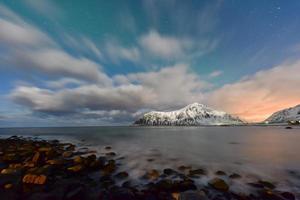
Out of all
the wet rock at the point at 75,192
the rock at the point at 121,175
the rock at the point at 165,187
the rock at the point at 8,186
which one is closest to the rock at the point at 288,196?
the rock at the point at 165,187

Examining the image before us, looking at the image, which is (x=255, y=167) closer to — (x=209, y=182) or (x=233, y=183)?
(x=233, y=183)

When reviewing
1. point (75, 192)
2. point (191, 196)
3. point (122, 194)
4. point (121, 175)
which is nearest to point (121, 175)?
point (121, 175)

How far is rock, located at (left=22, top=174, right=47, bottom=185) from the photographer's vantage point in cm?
973

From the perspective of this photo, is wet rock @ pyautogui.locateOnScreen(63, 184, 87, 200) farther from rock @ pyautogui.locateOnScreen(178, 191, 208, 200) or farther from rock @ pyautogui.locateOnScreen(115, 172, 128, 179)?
rock @ pyautogui.locateOnScreen(178, 191, 208, 200)

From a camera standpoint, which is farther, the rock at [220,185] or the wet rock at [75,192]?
the rock at [220,185]

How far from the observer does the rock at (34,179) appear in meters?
9.73

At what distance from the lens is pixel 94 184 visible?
1022 centimetres

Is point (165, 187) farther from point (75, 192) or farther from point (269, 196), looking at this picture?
point (269, 196)

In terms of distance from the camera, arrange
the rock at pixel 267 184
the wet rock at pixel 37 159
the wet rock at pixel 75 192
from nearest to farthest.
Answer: the wet rock at pixel 75 192 < the rock at pixel 267 184 < the wet rock at pixel 37 159

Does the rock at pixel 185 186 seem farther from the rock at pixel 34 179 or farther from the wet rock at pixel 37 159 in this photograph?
the wet rock at pixel 37 159

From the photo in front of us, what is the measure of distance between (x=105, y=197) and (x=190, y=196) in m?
4.72

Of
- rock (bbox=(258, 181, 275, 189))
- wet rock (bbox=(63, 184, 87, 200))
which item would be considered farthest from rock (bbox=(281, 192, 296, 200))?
wet rock (bbox=(63, 184, 87, 200))

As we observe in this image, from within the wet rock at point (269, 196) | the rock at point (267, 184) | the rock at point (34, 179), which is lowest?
the rock at point (267, 184)

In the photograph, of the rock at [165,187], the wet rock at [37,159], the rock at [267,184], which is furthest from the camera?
the wet rock at [37,159]
